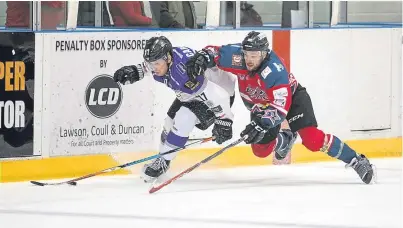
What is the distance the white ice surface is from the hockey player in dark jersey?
0.22 m

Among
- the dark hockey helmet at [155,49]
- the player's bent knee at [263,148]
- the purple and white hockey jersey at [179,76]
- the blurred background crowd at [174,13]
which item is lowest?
the player's bent knee at [263,148]

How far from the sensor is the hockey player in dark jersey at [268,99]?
688 centimetres

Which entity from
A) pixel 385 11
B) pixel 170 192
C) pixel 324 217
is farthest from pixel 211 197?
pixel 385 11

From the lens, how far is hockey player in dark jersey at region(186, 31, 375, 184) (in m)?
6.88

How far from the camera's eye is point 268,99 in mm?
7074

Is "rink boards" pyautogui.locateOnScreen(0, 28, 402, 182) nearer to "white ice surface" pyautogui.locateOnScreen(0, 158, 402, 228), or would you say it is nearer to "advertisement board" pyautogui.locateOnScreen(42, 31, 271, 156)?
"advertisement board" pyautogui.locateOnScreen(42, 31, 271, 156)

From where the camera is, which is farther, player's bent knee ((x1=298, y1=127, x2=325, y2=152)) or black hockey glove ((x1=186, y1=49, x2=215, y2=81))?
player's bent knee ((x1=298, y1=127, x2=325, y2=152))

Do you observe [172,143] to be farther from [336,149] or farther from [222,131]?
[336,149]

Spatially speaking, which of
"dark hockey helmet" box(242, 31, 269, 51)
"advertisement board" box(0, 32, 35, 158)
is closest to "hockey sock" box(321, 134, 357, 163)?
Answer: "dark hockey helmet" box(242, 31, 269, 51)

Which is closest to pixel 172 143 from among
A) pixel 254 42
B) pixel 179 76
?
pixel 179 76

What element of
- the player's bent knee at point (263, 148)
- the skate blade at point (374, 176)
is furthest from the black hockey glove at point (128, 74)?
the skate blade at point (374, 176)

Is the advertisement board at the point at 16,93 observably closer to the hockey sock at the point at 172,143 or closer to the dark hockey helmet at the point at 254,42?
the hockey sock at the point at 172,143

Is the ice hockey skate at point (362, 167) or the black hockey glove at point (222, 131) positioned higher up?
the black hockey glove at point (222, 131)

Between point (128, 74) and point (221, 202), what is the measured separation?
3.08 feet
